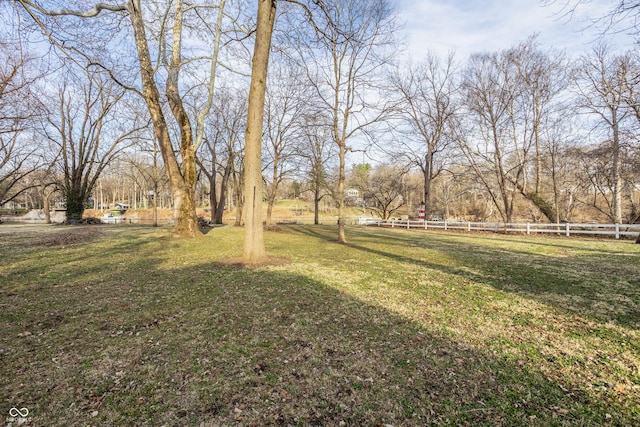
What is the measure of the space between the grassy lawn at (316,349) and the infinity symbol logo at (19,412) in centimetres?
3

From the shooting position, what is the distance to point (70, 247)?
32.3ft

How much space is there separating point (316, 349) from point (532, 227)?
66.6 feet

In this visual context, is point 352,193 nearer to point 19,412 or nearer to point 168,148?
point 168,148

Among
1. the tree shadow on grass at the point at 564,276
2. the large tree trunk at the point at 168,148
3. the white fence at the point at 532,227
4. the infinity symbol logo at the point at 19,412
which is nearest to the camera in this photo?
the infinity symbol logo at the point at 19,412

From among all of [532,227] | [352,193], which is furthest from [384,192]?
[532,227]

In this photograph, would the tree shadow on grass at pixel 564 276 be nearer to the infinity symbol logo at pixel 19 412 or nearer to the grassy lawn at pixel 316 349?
the grassy lawn at pixel 316 349

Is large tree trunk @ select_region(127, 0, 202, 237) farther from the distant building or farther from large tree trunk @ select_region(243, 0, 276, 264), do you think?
the distant building

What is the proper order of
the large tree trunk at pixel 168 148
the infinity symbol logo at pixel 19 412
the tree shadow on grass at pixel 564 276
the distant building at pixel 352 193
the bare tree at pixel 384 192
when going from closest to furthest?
the infinity symbol logo at pixel 19 412, the tree shadow on grass at pixel 564 276, the large tree trunk at pixel 168 148, the bare tree at pixel 384 192, the distant building at pixel 352 193

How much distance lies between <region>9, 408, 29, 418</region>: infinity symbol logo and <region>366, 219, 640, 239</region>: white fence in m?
19.6

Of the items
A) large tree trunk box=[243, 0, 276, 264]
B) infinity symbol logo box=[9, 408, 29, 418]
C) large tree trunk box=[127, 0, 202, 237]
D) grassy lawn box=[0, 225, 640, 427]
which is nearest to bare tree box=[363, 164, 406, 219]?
large tree trunk box=[127, 0, 202, 237]

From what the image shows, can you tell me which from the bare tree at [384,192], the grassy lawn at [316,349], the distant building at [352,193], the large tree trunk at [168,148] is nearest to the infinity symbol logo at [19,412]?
the grassy lawn at [316,349]

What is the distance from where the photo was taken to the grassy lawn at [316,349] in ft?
7.00

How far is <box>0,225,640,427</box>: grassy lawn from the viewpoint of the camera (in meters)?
2.13

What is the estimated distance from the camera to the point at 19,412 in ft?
6.70
